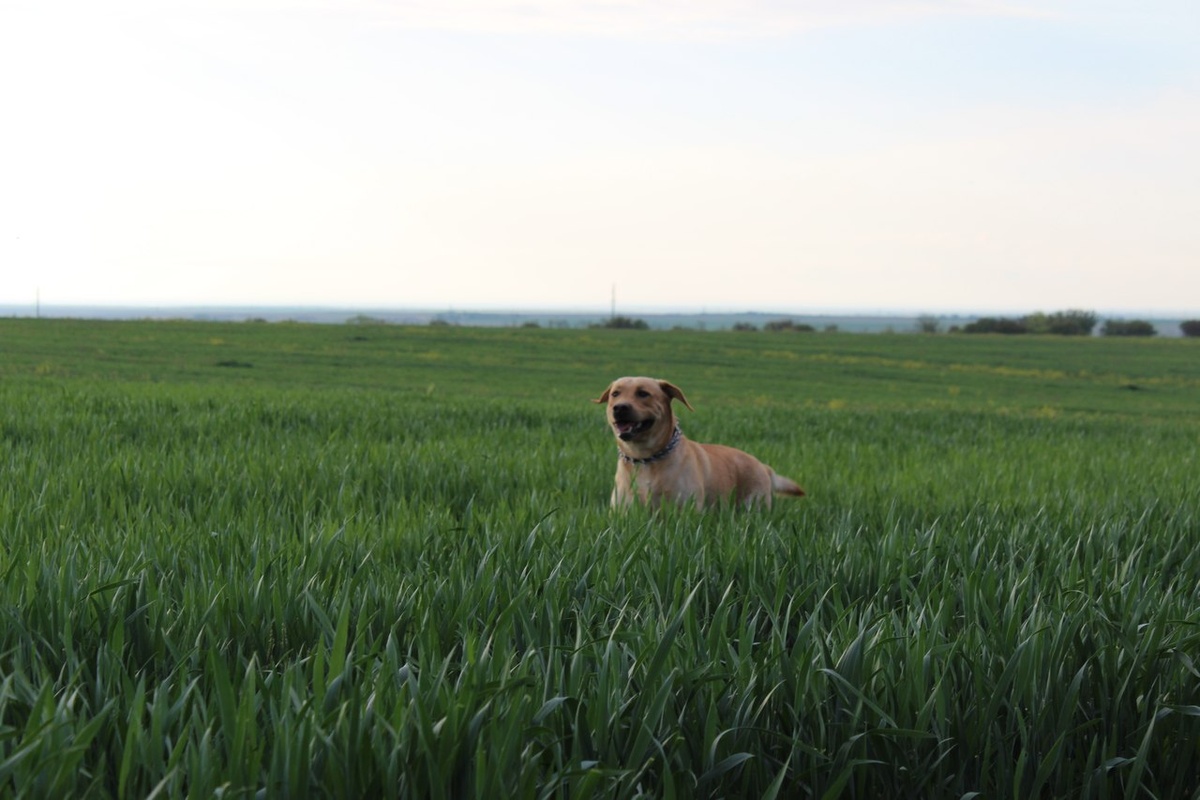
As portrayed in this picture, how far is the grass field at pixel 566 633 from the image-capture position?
6.89ft

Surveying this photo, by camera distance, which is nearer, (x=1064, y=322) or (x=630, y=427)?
(x=630, y=427)

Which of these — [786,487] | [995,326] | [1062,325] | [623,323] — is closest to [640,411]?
[786,487]

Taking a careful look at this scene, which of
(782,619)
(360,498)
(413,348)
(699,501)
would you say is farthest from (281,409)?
(413,348)

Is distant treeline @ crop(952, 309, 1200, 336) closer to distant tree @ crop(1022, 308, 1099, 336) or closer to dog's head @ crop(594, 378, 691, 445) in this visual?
distant tree @ crop(1022, 308, 1099, 336)

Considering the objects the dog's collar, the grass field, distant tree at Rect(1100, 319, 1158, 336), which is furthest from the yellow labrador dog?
distant tree at Rect(1100, 319, 1158, 336)

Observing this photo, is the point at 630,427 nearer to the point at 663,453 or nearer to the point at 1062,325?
the point at 663,453

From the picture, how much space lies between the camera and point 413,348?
46969 mm

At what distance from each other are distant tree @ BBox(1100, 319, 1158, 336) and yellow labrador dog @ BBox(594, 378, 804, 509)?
8775 cm

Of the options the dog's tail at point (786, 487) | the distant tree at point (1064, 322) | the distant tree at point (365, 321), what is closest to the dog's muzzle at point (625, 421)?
the dog's tail at point (786, 487)

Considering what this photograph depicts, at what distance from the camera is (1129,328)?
8456 centimetres

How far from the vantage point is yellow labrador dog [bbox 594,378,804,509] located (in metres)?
6.55

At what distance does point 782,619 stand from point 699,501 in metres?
2.91

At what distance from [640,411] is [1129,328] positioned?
296ft

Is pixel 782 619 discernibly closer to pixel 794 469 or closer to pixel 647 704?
pixel 647 704
